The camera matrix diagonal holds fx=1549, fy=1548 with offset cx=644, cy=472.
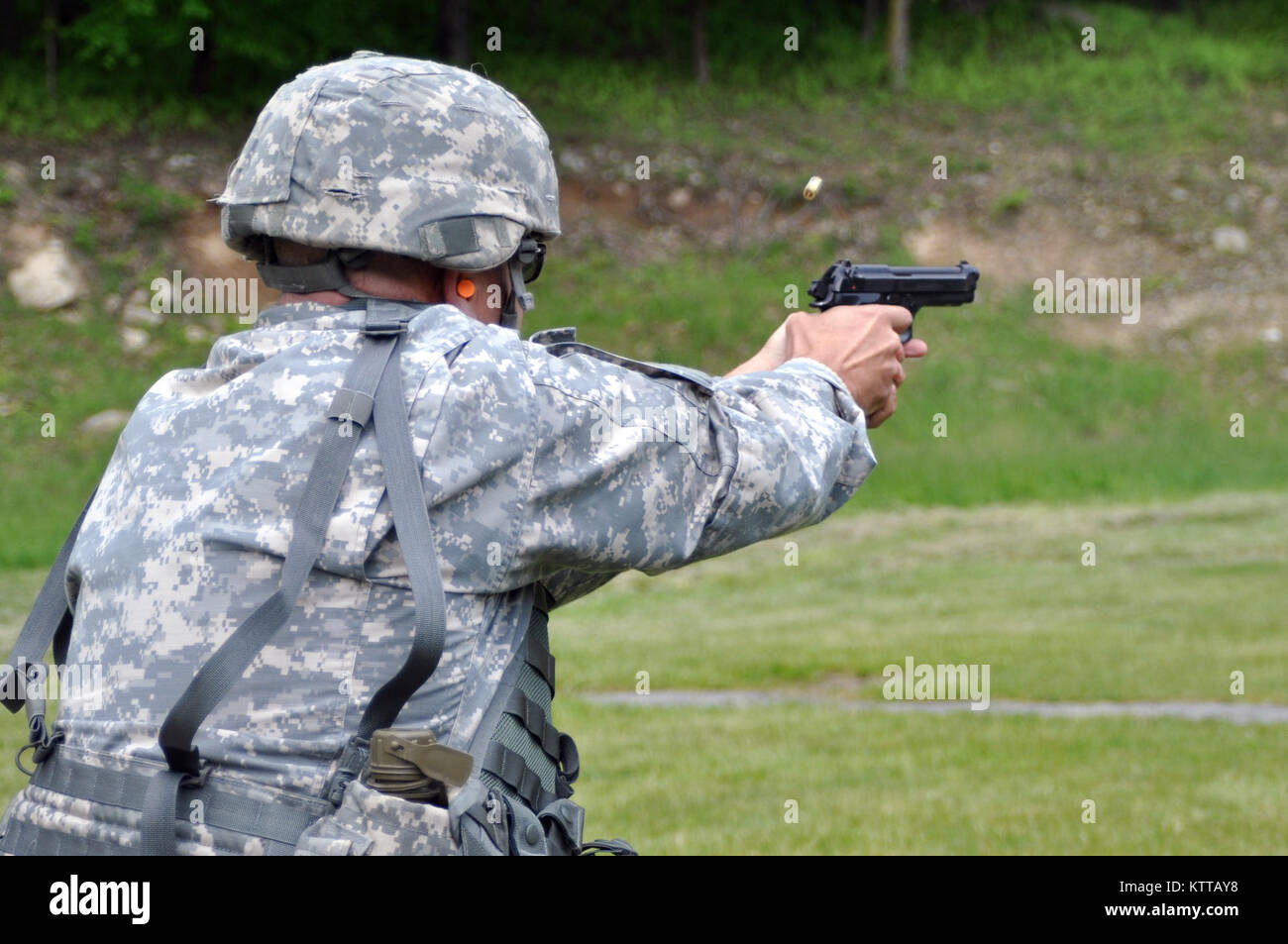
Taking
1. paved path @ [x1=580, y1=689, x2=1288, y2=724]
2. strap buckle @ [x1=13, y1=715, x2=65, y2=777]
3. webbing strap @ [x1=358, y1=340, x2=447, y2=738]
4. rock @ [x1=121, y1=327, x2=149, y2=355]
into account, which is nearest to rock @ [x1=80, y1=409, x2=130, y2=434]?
rock @ [x1=121, y1=327, x2=149, y2=355]

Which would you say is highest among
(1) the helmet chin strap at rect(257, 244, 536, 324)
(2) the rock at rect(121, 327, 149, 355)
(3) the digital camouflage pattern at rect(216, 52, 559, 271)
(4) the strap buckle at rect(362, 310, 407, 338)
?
(3) the digital camouflage pattern at rect(216, 52, 559, 271)

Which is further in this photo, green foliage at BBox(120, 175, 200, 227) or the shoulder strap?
green foliage at BBox(120, 175, 200, 227)

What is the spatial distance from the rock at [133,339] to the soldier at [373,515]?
18.3 meters

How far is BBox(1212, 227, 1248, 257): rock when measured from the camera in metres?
24.2

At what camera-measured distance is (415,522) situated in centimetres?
215

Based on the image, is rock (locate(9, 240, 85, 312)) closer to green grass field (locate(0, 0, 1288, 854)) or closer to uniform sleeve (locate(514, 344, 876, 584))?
green grass field (locate(0, 0, 1288, 854))

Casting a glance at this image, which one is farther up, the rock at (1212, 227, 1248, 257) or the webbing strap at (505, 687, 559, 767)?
the webbing strap at (505, 687, 559, 767)

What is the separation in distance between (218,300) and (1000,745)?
587 inches

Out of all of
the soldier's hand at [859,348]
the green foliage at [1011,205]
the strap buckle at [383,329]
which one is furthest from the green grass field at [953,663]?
the green foliage at [1011,205]

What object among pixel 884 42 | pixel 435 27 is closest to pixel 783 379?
pixel 435 27

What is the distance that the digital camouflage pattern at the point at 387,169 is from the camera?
96.1 inches

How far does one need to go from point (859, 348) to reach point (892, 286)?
3.19 ft

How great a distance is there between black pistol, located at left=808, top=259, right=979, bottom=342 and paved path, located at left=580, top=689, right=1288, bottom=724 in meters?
5.05

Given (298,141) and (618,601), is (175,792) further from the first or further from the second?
(618,601)
